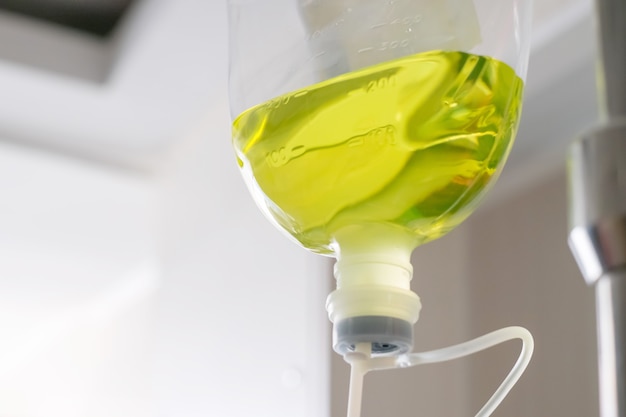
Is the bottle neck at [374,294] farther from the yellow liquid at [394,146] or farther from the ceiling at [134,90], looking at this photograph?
the ceiling at [134,90]

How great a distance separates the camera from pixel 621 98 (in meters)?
0.27

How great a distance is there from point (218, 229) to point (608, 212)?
2.70 ft

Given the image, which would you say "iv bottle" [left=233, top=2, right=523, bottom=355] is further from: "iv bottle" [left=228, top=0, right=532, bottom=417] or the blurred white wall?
the blurred white wall

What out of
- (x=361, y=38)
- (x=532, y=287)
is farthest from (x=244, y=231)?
(x=361, y=38)

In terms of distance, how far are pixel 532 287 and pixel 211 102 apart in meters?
0.47

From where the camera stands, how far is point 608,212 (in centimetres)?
26

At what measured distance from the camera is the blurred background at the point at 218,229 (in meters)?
0.77

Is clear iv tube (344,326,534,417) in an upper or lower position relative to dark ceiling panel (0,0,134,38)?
lower

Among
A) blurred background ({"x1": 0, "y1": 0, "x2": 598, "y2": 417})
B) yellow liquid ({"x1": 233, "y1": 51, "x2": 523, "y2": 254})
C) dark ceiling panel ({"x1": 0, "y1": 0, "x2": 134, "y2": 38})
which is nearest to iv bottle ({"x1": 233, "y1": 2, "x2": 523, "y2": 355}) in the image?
yellow liquid ({"x1": 233, "y1": 51, "x2": 523, "y2": 254})

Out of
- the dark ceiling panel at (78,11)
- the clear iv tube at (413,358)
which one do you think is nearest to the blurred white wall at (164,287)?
the dark ceiling panel at (78,11)

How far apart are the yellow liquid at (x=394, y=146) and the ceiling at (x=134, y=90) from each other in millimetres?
421

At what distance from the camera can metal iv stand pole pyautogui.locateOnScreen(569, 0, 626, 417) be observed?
0.26 metres

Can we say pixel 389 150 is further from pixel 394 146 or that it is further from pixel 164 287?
pixel 164 287

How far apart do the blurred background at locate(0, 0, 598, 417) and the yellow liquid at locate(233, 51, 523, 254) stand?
0.35m
